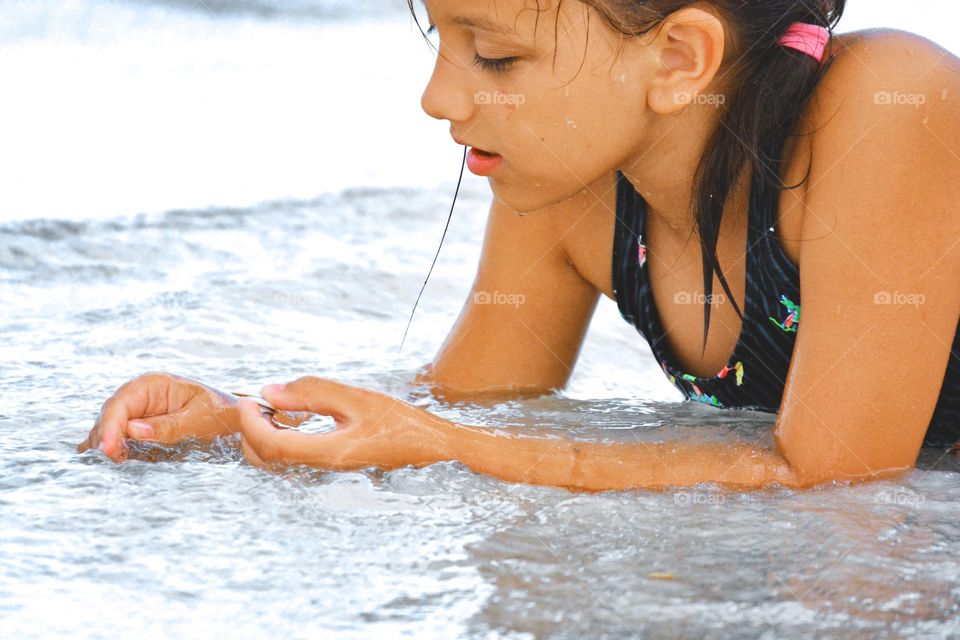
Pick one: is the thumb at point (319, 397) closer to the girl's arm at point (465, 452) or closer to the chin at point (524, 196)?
the girl's arm at point (465, 452)

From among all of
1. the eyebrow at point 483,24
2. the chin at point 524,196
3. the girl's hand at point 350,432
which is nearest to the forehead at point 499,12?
the eyebrow at point 483,24

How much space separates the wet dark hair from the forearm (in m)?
0.31

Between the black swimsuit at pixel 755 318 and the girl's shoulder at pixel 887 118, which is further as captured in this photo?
the black swimsuit at pixel 755 318

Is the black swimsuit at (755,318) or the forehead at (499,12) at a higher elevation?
the forehead at (499,12)

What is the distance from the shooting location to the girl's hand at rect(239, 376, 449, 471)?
203 centimetres

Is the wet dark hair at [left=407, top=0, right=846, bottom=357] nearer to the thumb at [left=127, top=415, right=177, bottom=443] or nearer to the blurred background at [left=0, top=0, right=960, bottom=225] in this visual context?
the thumb at [left=127, top=415, right=177, bottom=443]

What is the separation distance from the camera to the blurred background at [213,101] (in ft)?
17.1

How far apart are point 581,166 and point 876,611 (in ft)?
2.86

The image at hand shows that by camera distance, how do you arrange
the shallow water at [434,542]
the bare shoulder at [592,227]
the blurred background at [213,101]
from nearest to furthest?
the shallow water at [434,542] < the bare shoulder at [592,227] < the blurred background at [213,101]

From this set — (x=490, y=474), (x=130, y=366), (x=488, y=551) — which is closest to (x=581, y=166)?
(x=490, y=474)

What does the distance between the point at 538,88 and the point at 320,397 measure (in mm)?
631

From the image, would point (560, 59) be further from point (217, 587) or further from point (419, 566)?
point (217, 587)

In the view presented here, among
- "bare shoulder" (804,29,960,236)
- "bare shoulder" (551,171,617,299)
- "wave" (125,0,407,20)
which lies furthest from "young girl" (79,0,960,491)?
"wave" (125,0,407,20)

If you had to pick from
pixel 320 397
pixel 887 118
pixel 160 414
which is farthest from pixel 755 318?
pixel 160 414
